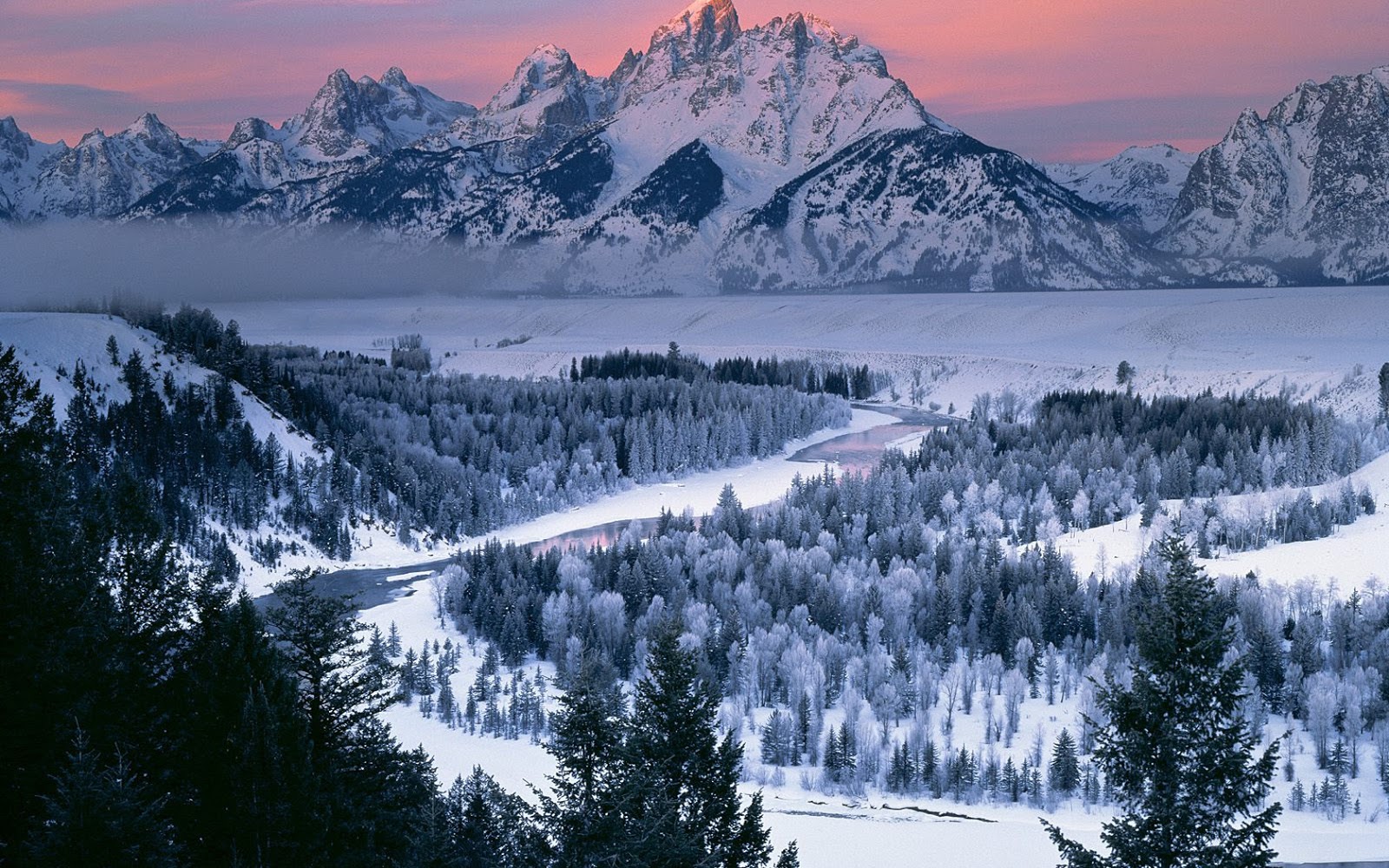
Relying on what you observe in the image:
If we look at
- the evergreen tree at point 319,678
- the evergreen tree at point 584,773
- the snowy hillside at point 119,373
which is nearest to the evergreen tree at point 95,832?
the evergreen tree at point 584,773

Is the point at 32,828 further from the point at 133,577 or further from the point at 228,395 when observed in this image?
the point at 228,395

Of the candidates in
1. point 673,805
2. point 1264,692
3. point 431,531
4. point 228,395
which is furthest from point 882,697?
point 228,395

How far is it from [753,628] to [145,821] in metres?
63.7

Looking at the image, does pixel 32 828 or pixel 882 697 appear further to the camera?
pixel 882 697

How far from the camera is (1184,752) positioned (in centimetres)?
2291

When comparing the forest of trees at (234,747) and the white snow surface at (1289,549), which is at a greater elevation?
the forest of trees at (234,747)

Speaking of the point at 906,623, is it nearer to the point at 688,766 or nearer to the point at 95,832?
the point at 688,766

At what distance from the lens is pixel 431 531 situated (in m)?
124

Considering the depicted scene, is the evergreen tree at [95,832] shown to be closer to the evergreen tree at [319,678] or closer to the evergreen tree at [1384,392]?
the evergreen tree at [319,678]

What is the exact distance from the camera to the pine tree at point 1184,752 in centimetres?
2220

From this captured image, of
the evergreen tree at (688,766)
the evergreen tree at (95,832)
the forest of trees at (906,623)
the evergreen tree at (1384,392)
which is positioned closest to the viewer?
the evergreen tree at (95,832)

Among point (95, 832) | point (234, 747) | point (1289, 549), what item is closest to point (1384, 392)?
point (1289, 549)

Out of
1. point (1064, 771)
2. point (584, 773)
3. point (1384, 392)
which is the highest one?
point (584, 773)

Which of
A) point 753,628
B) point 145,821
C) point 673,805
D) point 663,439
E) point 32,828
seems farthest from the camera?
point 663,439
